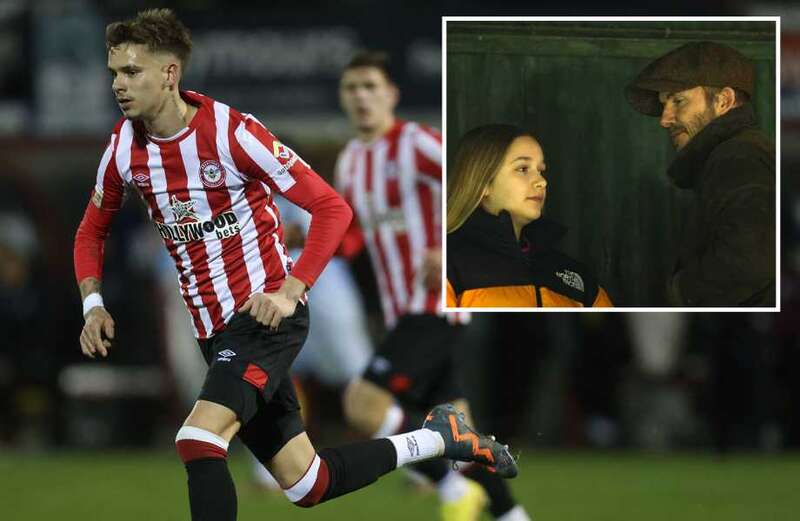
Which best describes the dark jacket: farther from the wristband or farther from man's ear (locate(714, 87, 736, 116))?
the wristband

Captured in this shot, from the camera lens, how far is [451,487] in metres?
7.68


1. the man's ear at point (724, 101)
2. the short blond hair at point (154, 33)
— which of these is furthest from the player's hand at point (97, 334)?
the man's ear at point (724, 101)

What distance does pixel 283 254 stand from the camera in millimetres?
6391

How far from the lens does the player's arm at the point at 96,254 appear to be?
622cm

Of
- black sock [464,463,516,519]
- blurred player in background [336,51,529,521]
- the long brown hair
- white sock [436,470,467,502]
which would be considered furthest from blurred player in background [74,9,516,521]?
blurred player in background [336,51,529,521]

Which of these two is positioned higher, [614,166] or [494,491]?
[614,166]

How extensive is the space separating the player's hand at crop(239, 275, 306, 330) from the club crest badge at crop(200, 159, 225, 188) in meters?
0.48

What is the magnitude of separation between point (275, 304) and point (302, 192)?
49 cm

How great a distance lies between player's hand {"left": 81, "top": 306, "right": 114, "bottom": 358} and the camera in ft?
20.3

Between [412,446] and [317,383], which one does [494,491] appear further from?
[317,383]

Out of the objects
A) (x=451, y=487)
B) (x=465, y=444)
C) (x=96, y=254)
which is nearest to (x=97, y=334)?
(x=96, y=254)

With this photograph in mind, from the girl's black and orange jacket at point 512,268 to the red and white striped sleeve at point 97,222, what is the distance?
137 centimetres

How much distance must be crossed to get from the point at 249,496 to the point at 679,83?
4.88m

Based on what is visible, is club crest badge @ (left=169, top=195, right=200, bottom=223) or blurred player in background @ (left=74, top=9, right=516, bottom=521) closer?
blurred player in background @ (left=74, top=9, right=516, bottom=521)
